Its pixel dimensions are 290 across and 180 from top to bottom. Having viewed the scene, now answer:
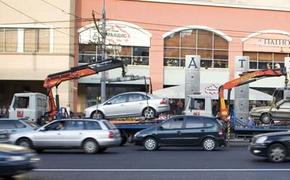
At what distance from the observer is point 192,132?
2523 cm

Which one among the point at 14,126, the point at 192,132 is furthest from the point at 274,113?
the point at 14,126

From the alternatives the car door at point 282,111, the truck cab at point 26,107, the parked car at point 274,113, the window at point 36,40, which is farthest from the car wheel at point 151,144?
the window at point 36,40

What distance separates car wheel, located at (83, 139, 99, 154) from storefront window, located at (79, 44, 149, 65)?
81.9 feet

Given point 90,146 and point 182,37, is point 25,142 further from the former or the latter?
point 182,37

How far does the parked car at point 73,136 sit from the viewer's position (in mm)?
23516

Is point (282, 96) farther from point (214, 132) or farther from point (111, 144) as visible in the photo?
point (111, 144)

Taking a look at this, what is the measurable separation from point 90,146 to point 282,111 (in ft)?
43.3

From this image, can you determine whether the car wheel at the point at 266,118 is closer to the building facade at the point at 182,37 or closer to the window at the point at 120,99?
the window at the point at 120,99

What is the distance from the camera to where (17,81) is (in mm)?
49312

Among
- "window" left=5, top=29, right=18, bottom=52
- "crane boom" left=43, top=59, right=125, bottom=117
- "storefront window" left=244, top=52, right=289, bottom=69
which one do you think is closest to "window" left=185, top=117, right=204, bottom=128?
"crane boom" left=43, top=59, right=125, bottom=117

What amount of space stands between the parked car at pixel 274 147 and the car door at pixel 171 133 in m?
5.54

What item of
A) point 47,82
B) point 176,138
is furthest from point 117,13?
point 176,138

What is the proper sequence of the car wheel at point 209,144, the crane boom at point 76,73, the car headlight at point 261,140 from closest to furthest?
the car headlight at point 261,140
the car wheel at point 209,144
the crane boom at point 76,73

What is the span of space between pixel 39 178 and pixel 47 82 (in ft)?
49.1
